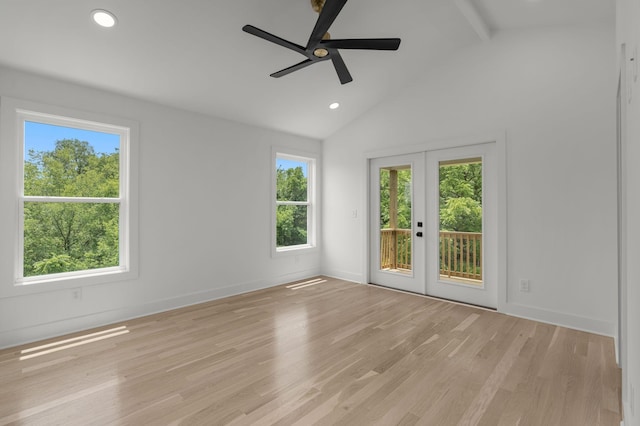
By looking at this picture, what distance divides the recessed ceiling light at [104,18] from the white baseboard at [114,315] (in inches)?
110

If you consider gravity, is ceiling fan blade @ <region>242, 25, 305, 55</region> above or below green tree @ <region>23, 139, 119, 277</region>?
above

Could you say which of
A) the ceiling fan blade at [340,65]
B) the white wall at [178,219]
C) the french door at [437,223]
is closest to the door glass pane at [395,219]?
the french door at [437,223]

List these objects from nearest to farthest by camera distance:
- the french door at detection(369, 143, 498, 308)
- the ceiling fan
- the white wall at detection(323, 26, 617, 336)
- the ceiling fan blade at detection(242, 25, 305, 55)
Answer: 1. the ceiling fan
2. the ceiling fan blade at detection(242, 25, 305, 55)
3. the white wall at detection(323, 26, 617, 336)
4. the french door at detection(369, 143, 498, 308)

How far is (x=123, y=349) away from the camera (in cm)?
292

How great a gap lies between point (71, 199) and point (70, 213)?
0.15 m

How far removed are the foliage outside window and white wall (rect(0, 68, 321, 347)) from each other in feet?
0.64

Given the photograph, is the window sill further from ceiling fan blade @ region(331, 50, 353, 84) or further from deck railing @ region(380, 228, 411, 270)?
ceiling fan blade @ region(331, 50, 353, 84)

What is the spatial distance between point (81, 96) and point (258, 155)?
88.9 inches

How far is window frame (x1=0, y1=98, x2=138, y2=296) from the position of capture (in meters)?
3.02

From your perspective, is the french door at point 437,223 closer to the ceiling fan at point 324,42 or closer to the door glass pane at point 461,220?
the door glass pane at point 461,220

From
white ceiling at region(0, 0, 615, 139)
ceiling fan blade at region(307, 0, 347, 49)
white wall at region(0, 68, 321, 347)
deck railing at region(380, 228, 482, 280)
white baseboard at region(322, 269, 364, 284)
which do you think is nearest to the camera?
ceiling fan blade at region(307, 0, 347, 49)

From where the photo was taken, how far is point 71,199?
3344 millimetres

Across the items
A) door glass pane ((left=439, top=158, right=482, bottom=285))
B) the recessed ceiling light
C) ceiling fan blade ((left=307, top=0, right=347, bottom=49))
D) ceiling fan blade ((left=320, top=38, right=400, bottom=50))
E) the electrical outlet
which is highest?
the recessed ceiling light

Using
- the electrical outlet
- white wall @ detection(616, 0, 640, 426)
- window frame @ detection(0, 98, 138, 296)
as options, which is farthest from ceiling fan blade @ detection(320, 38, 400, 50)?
the electrical outlet
